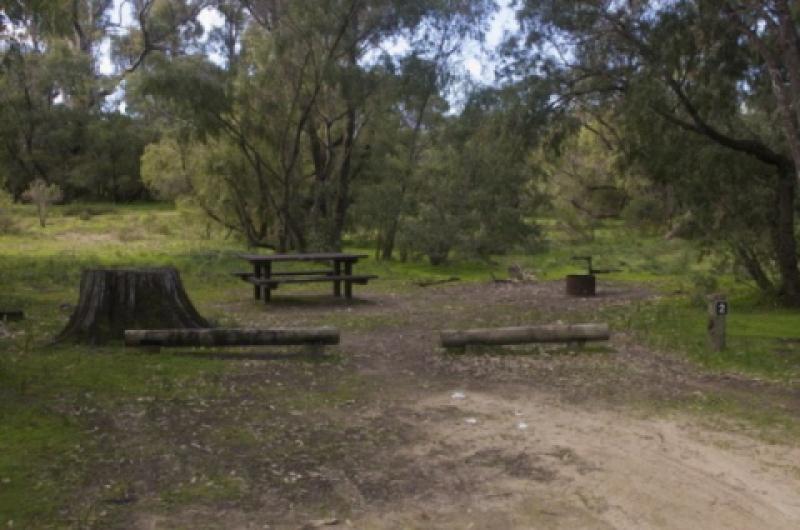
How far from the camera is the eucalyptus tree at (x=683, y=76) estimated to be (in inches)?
508

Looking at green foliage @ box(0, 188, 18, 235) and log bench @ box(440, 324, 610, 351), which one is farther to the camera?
green foliage @ box(0, 188, 18, 235)

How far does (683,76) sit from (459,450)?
33.0 ft

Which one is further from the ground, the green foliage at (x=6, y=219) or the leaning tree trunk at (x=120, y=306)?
the green foliage at (x=6, y=219)

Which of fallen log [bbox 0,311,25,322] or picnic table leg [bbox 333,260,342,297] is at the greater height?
picnic table leg [bbox 333,260,342,297]

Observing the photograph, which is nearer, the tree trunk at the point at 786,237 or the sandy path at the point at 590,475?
the sandy path at the point at 590,475

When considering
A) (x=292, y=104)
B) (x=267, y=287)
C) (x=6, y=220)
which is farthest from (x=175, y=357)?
(x=6, y=220)

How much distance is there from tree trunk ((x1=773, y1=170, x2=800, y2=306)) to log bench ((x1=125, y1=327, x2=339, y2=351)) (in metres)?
8.88

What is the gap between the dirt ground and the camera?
15.1 feet

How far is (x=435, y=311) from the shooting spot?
1392 centimetres

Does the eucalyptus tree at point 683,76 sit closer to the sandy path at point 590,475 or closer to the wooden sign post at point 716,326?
the wooden sign post at point 716,326

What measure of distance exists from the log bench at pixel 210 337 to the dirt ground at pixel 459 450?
0.98 ft

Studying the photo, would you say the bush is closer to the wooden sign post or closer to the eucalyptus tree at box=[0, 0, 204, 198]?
the eucalyptus tree at box=[0, 0, 204, 198]

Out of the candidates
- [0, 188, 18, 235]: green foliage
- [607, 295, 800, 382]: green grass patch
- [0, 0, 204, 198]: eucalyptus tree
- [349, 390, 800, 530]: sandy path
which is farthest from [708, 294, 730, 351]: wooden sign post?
[0, 0, 204, 198]: eucalyptus tree

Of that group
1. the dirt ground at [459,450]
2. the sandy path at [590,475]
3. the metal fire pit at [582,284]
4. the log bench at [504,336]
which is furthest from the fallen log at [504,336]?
the metal fire pit at [582,284]
